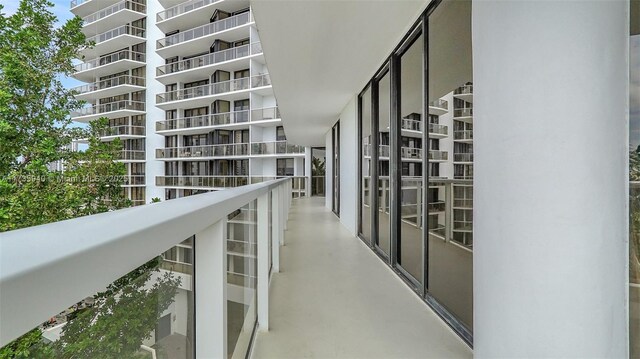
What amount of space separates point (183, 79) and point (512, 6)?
23.6 meters

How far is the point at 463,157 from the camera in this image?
2.94 metres

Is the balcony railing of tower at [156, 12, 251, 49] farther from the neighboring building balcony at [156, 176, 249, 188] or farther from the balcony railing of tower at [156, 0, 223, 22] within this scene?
the neighboring building balcony at [156, 176, 249, 188]

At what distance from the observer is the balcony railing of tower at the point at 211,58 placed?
749 inches

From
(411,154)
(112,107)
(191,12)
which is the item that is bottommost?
(411,154)

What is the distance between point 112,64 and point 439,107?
27199mm

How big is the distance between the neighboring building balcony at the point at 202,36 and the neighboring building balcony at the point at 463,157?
19439 mm

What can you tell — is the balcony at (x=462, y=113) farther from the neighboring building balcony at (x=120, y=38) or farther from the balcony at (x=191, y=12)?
the neighboring building balcony at (x=120, y=38)

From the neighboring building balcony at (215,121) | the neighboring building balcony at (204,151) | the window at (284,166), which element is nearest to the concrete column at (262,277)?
the neighboring building balcony at (215,121)

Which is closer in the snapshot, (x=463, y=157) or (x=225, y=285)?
(x=225, y=285)

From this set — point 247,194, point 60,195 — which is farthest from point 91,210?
point 247,194

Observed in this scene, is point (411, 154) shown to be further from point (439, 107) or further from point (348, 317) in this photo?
point (348, 317)

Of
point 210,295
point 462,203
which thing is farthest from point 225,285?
point 462,203

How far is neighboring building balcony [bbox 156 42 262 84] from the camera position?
19.1m

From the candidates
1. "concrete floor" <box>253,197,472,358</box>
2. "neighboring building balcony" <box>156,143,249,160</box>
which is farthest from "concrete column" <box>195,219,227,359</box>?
"neighboring building balcony" <box>156,143,249,160</box>
